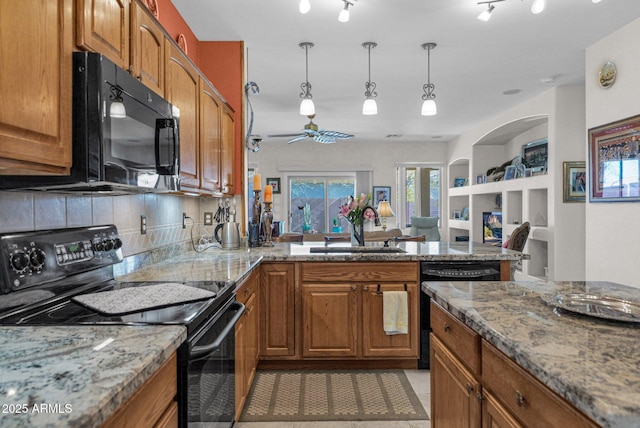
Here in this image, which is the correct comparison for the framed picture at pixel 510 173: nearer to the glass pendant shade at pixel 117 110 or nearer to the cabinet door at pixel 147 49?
the cabinet door at pixel 147 49

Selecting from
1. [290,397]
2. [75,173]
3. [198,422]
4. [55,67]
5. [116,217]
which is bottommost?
[290,397]

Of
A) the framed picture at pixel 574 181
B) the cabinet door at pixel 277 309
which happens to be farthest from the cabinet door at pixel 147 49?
the framed picture at pixel 574 181

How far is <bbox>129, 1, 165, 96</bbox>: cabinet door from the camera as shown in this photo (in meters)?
1.61

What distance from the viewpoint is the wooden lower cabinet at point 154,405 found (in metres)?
0.81

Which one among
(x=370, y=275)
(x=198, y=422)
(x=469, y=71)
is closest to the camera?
(x=198, y=422)

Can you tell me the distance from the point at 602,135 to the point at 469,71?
→ 1.37 m

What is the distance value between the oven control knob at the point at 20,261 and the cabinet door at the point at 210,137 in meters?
1.24

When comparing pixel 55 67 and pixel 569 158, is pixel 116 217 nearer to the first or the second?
pixel 55 67

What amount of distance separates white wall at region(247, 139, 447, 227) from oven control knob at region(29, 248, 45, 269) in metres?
7.06

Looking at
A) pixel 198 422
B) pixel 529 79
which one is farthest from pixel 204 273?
pixel 529 79

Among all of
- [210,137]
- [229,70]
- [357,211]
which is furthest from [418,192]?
[210,137]

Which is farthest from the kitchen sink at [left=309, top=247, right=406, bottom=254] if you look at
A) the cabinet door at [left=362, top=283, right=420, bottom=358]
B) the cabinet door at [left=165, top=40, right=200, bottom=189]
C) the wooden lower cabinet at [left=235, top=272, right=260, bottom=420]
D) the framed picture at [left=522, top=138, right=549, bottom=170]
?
the framed picture at [left=522, top=138, right=549, bottom=170]

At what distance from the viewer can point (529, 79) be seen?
4.41 m

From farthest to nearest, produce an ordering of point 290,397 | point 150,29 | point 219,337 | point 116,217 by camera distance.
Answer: point 290,397 → point 116,217 → point 150,29 → point 219,337
